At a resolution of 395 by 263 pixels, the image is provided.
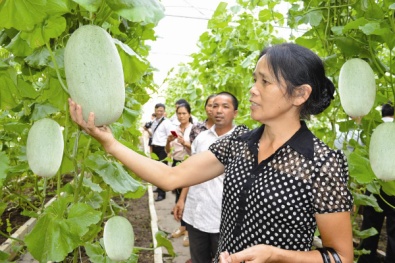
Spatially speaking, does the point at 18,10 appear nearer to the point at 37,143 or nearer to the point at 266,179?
the point at 37,143

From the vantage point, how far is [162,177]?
156cm

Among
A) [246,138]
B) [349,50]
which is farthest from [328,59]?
[246,138]

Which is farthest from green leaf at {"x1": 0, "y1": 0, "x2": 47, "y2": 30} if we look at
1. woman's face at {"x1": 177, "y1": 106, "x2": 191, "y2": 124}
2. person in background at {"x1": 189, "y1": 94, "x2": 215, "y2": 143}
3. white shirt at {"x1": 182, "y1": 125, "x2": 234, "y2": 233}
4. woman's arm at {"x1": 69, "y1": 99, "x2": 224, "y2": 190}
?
woman's face at {"x1": 177, "y1": 106, "x2": 191, "y2": 124}

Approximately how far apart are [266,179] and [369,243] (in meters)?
2.72

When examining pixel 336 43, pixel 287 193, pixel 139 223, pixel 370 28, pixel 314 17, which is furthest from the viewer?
pixel 139 223

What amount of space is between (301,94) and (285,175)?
25cm

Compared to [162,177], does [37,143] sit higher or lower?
higher

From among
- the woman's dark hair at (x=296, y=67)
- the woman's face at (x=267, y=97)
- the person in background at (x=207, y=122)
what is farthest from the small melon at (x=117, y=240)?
the person in background at (x=207, y=122)

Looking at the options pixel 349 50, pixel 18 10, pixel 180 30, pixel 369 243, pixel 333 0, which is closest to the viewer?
pixel 18 10

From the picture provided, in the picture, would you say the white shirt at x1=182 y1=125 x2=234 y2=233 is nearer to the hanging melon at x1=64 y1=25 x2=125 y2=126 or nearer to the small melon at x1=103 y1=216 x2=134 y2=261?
the small melon at x1=103 y1=216 x2=134 y2=261

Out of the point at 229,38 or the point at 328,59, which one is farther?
the point at 229,38

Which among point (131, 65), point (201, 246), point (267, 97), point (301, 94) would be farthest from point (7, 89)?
point (201, 246)

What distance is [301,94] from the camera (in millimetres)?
1391

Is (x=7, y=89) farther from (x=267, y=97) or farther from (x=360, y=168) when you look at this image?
(x=360, y=168)
